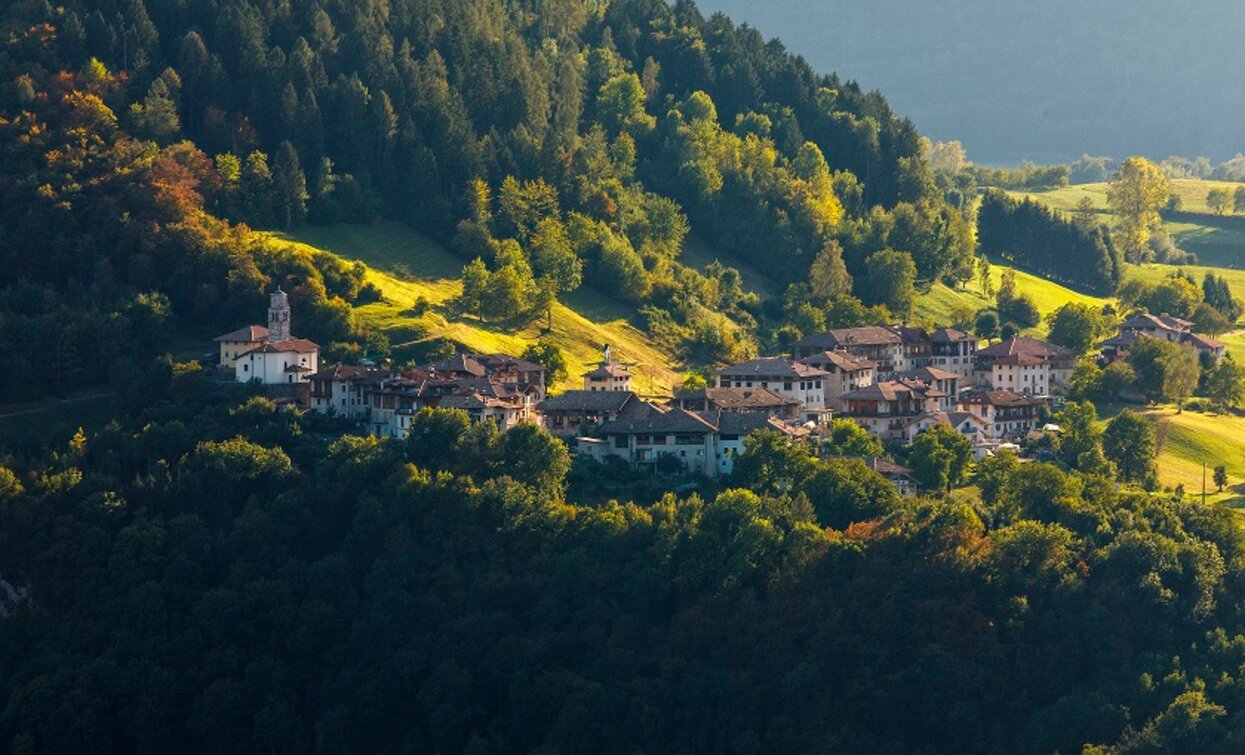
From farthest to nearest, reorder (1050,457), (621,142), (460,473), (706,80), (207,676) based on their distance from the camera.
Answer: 1. (706,80)
2. (621,142)
3. (1050,457)
4. (460,473)
5. (207,676)

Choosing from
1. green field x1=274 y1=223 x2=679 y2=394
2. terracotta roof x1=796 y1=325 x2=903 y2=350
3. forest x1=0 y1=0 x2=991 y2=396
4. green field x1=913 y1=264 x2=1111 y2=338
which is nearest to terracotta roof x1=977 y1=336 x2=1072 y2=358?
terracotta roof x1=796 y1=325 x2=903 y2=350

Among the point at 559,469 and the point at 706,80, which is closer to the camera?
the point at 559,469

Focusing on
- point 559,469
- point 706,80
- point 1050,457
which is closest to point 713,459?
point 559,469

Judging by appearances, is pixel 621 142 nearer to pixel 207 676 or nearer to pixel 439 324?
pixel 439 324

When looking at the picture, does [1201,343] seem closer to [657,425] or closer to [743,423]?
[743,423]

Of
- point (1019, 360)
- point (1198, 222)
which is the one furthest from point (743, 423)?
point (1198, 222)

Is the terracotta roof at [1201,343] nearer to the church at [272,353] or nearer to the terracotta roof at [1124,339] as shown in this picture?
the terracotta roof at [1124,339]

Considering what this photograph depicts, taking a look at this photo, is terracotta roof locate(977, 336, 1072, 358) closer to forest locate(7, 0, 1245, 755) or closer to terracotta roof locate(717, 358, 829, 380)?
forest locate(7, 0, 1245, 755)

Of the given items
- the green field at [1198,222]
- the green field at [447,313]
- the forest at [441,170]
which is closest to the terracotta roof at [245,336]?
the forest at [441,170]

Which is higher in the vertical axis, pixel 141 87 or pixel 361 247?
pixel 141 87
